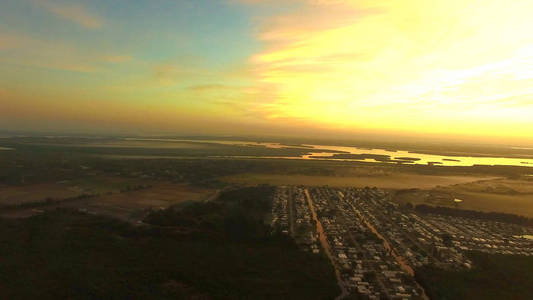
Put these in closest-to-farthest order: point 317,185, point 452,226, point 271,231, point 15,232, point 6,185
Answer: point 15,232
point 271,231
point 452,226
point 6,185
point 317,185

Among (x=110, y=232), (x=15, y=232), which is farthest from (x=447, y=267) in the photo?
(x=15, y=232)

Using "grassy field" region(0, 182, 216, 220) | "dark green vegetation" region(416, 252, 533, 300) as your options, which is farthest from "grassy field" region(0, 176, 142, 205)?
"dark green vegetation" region(416, 252, 533, 300)

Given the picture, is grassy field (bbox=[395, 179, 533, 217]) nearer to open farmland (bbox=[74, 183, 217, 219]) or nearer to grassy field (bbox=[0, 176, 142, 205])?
open farmland (bbox=[74, 183, 217, 219])

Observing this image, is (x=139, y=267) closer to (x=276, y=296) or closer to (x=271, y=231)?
(x=276, y=296)

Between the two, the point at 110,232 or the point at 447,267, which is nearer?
the point at 447,267

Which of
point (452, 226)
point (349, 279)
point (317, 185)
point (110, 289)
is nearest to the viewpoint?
point (110, 289)

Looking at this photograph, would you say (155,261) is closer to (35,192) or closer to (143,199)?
(143,199)
